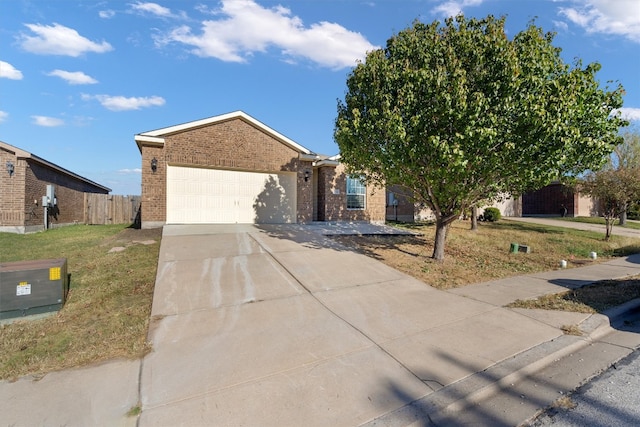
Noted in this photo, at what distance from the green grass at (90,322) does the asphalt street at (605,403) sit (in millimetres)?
4210

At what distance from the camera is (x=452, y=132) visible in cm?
690

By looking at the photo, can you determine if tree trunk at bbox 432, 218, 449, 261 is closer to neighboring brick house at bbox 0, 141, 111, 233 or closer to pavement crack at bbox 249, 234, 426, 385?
pavement crack at bbox 249, 234, 426, 385

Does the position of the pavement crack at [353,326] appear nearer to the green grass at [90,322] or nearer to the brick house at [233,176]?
the green grass at [90,322]

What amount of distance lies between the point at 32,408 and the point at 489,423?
3837 millimetres

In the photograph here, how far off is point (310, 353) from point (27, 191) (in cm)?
1464

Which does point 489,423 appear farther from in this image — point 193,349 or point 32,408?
point 32,408

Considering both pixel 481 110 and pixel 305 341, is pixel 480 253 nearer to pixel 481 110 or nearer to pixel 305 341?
pixel 481 110

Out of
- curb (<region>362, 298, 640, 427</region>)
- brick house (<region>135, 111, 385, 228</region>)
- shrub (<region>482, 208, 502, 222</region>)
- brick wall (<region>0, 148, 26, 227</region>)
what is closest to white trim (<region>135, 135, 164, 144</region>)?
brick house (<region>135, 111, 385, 228</region>)

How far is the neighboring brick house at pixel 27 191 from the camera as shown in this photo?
1190 cm

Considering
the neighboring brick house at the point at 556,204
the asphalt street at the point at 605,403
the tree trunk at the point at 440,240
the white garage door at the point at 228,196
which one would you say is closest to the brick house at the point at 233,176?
the white garage door at the point at 228,196

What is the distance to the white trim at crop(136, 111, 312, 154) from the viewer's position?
11398 millimetres

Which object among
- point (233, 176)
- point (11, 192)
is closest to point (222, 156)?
point (233, 176)

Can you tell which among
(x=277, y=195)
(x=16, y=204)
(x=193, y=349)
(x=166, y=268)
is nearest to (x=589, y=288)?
(x=193, y=349)

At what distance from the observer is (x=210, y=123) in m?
12.2
